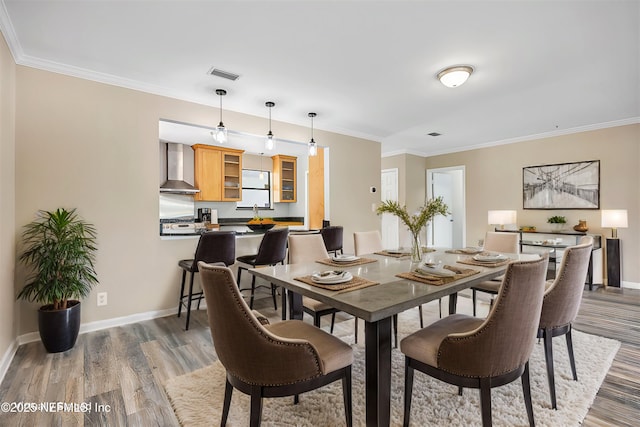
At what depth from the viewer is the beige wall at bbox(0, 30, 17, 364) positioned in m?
2.17

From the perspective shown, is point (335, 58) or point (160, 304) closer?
point (335, 58)

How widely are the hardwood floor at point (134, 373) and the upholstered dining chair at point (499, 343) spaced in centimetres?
78

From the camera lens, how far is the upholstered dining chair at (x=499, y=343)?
1.30 metres

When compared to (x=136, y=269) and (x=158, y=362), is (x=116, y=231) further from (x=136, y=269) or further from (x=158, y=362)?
(x=158, y=362)

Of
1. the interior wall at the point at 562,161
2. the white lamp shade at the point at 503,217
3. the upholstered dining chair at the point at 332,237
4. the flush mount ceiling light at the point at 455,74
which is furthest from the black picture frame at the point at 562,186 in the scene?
the upholstered dining chair at the point at 332,237

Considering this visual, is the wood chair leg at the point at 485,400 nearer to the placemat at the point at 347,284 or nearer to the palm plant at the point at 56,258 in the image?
the placemat at the point at 347,284

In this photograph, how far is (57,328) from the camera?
7.95 feet

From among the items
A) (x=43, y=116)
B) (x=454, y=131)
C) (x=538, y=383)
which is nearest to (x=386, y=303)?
(x=538, y=383)

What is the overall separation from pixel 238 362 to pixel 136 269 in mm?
2347

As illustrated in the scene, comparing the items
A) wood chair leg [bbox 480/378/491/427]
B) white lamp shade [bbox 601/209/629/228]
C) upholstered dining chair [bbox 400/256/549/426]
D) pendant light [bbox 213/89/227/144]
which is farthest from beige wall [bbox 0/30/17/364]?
white lamp shade [bbox 601/209/629/228]

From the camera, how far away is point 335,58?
262 centimetres

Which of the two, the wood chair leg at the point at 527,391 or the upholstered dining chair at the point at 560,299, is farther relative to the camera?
the upholstered dining chair at the point at 560,299

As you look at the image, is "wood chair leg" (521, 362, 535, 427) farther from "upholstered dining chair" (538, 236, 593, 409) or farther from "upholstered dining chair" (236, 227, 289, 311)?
"upholstered dining chair" (236, 227, 289, 311)

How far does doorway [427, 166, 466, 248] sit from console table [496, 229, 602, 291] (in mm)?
1924
